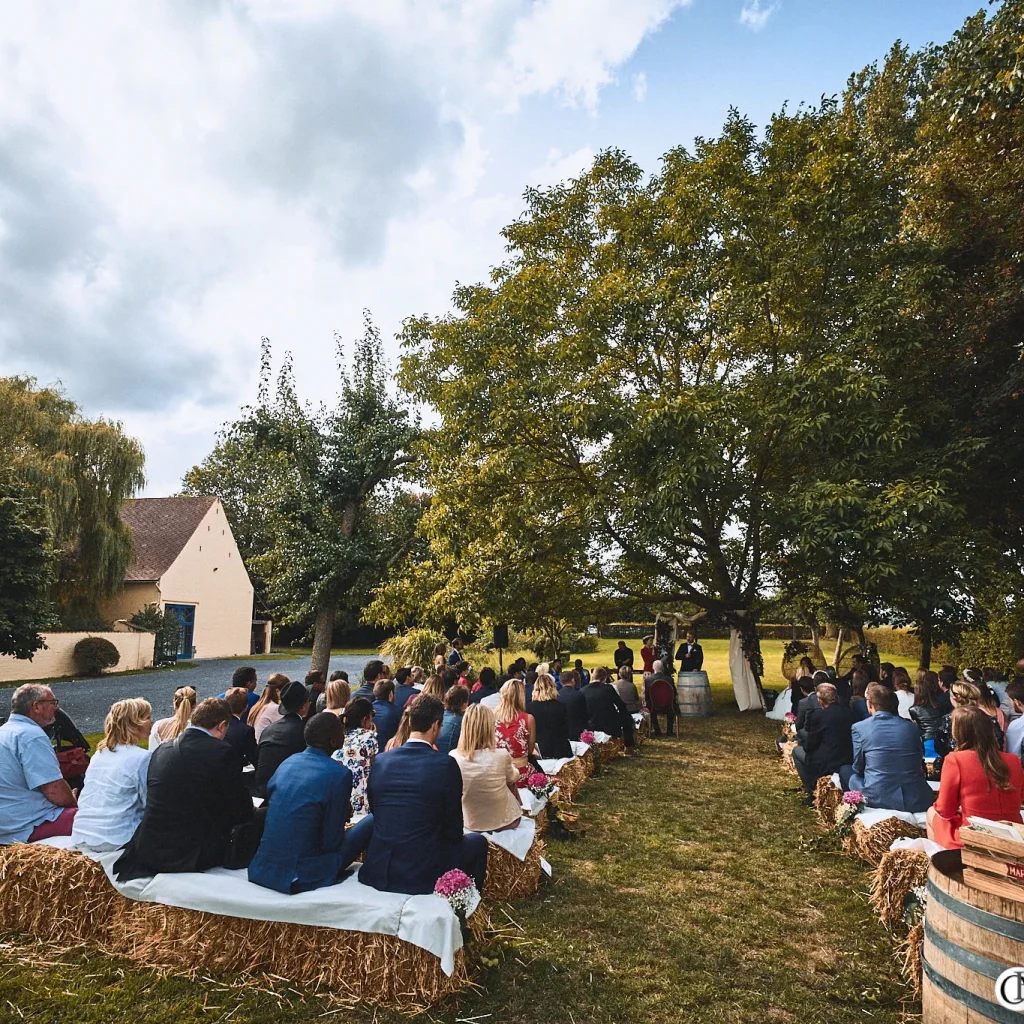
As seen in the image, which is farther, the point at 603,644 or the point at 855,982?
the point at 603,644

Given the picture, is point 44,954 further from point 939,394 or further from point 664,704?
point 939,394

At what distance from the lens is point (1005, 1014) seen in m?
3.11

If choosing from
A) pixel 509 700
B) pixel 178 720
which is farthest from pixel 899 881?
pixel 178 720

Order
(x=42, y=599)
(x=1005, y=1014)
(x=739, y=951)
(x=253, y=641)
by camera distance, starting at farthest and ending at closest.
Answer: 1. (x=253, y=641)
2. (x=42, y=599)
3. (x=739, y=951)
4. (x=1005, y=1014)

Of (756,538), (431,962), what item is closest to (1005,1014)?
(431,962)

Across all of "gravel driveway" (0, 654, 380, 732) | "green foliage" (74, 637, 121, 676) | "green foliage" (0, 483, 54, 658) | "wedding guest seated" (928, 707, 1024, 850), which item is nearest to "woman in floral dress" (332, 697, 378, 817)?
"wedding guest seated" (928, 707, 1024, 850)

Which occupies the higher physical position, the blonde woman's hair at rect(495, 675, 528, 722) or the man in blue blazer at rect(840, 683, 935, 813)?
the blonde woman's hair at rect(495, 675, 528, 722)

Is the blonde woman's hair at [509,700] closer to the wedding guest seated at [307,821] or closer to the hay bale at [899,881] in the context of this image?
the wedding guest seated at [307,821]

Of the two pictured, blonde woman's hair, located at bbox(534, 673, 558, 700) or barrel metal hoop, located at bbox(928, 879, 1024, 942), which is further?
blonde woman's hair, located at bbox(534, 673, 558, 700)

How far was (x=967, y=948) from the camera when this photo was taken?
3.27 metres

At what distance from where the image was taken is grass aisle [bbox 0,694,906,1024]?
4031 millimetres

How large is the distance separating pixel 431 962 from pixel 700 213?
A: 50.3 ft

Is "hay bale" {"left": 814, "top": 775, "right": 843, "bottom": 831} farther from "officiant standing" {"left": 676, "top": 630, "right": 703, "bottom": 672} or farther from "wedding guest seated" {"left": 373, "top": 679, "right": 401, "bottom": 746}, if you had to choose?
"officiant standing" {"left": 676, "top": 630, "right": 703, "bottom": 672}

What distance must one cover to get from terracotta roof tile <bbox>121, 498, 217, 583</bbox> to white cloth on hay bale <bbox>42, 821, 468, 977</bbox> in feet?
94.1
